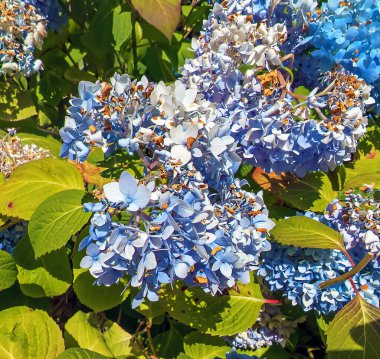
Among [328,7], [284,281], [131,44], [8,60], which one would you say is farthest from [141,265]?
[131,44]

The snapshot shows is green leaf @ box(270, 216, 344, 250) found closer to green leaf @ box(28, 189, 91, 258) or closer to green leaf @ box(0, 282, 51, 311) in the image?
green leaf @ box(28, 189, 91, 258)

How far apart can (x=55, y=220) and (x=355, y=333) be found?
29.8 inches

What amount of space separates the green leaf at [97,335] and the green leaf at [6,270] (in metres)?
0.20

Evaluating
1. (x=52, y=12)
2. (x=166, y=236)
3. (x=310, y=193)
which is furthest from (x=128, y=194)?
(x=52, y=12)

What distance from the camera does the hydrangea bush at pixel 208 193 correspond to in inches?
39.4

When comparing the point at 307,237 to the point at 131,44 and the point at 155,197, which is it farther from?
the point at 131,44

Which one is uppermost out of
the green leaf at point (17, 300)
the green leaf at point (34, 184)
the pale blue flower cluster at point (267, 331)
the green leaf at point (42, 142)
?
the green leaf at point (34, 184)

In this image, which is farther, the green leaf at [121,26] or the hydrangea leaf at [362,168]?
the green leaf at [121,26]

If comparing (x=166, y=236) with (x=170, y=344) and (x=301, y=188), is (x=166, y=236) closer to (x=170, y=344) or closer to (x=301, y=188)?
(x=301, y=188)

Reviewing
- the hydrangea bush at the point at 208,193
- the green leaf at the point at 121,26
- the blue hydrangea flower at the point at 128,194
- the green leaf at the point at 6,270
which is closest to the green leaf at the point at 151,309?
the hydrangea bush at the point at 208,193

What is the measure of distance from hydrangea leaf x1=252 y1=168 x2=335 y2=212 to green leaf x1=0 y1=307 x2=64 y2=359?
0.71 m

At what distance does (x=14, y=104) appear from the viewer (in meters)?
1.87

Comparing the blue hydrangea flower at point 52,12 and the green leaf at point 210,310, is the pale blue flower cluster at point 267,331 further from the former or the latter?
the blue hydrangea flower at point 52,12

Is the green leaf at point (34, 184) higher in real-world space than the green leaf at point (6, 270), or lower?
higher
